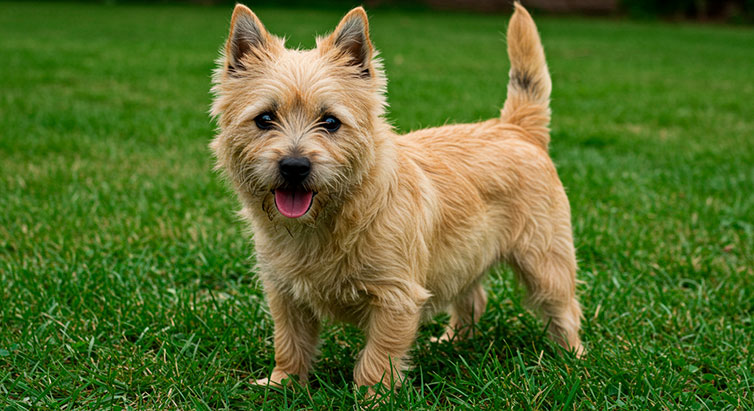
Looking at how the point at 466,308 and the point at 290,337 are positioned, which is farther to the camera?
the point at 466,308

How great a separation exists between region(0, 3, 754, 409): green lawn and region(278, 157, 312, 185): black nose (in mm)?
928

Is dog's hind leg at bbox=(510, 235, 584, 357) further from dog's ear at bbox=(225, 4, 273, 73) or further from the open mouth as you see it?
dog's ear at bbox=(225, 4, 273, 73)

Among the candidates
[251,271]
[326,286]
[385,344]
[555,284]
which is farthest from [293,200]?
[555,284]

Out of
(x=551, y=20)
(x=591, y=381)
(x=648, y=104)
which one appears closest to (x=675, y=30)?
(x=551, y=20)

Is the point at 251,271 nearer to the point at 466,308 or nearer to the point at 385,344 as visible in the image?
the point at 385,344

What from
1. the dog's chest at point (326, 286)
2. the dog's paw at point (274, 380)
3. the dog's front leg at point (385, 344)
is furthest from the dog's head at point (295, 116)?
the dog's paw at point (274, 380)

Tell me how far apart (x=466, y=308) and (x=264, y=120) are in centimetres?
168

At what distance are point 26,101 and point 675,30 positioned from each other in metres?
24.8

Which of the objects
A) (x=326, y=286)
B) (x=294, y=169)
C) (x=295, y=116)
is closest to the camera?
(x=294, y=169)

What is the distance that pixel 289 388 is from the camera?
9.88ft

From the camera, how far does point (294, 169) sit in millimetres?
2480

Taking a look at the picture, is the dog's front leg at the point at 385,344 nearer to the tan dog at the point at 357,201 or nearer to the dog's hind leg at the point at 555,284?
the tan dog at the point at 357,201

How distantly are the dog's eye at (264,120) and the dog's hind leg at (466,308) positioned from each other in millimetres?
1483

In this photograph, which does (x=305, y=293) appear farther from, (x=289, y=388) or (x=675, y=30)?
(x=675, y=30)
